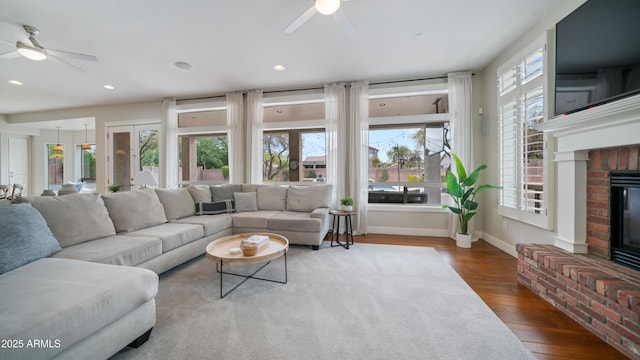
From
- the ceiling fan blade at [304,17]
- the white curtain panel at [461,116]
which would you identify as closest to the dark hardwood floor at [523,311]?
the white curtain panel at [461,116]

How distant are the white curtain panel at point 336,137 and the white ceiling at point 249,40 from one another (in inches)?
11.7

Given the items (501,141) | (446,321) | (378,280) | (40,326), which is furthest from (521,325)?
(40,326)

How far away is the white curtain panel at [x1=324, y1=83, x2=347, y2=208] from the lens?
4402 millimetres

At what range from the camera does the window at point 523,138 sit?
8.71 ft

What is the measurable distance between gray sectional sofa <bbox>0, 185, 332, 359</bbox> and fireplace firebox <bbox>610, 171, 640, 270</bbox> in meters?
2.84

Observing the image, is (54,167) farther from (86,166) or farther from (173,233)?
(173,233)

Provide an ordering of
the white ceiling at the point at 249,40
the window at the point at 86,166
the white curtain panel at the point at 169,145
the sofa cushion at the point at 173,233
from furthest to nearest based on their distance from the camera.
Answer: the window at the point at 86,166, the white curtain panel at the point at 169,145, the sofa cushion at the point at 173,233, the white ceiling at the point at 249,40

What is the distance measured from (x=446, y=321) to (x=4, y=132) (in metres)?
11.2

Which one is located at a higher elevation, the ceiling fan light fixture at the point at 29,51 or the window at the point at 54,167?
the ceiling fan light fixture at the point at 29,51

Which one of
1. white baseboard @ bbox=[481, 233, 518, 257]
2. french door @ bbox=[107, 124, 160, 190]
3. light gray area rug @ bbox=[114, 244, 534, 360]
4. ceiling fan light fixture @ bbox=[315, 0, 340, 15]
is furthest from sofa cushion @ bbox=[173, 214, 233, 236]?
white baseboard @ bbox=[481, 233, 518, 257]

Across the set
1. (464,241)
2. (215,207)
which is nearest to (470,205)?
(464,241)

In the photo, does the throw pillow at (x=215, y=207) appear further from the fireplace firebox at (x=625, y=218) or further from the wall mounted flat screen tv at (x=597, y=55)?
the fireplace firebox at (x=625, y=218)

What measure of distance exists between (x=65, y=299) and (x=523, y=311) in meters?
3.03

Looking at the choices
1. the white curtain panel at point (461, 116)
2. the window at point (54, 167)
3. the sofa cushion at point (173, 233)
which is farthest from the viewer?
the window at point (54, 167)
